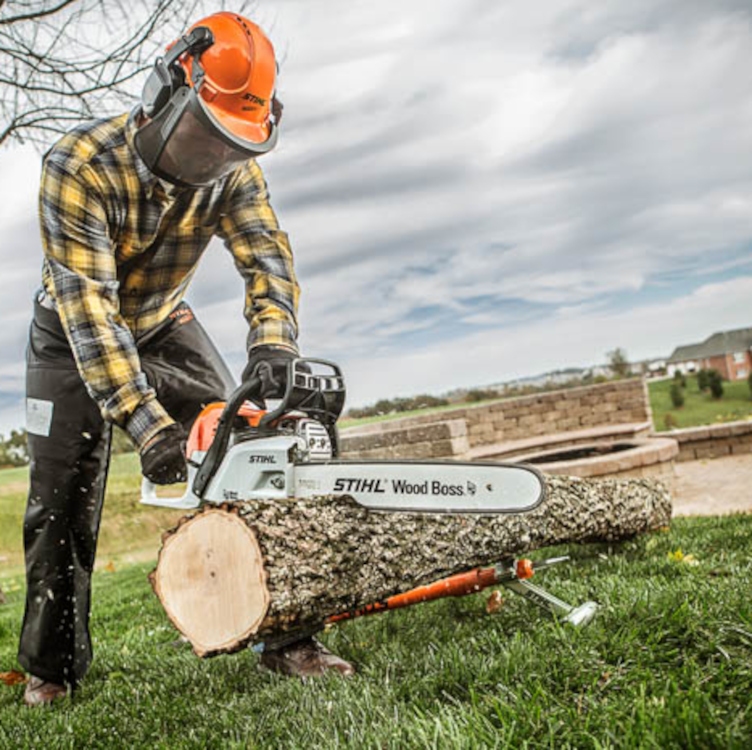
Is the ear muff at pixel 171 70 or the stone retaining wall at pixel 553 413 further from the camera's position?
the stone retaining wall at pixel 553 413

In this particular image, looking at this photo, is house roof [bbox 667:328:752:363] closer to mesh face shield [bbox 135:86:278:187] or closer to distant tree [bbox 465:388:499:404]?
distant tree [bbox 465:388:499:404]

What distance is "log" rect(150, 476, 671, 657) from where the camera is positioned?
1817 mm

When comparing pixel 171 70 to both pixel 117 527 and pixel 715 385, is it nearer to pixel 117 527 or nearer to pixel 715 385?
pixel 117 527

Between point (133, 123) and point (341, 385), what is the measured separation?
51.3 inches

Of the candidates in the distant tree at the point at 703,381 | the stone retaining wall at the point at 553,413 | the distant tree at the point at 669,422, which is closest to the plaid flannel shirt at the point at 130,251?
the stone retaining wall at the point at 553,413

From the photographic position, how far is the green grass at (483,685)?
1.35m

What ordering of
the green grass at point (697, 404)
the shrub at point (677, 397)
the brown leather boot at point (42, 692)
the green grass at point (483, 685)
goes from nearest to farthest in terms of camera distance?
the green grass at point (483, 685)
the brown leather boot at point (42, 692)
the green grass at point (697, 404)
the shrub at point (677, 397)

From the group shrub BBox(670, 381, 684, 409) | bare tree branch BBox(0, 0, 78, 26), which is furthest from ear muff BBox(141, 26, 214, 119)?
shrub BBox(670, 381, 684, 409)

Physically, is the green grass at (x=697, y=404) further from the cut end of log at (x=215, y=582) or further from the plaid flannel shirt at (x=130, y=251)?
the cut end of log at (x=215, y=582)

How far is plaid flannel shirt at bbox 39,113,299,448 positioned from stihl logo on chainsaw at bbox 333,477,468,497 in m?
0.71

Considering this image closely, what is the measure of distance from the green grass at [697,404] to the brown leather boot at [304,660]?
17652mm

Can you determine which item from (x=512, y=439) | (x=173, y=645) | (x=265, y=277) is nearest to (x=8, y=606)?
(x=173, y=645)

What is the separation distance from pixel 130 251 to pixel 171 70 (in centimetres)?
72

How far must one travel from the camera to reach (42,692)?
254 centimetres
